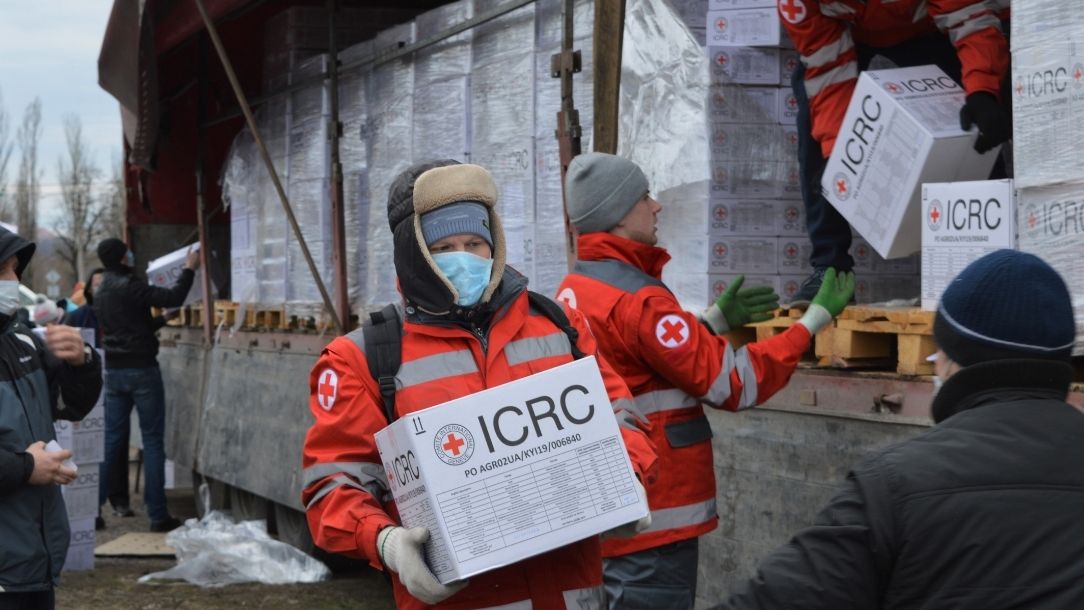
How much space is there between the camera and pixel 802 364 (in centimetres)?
523

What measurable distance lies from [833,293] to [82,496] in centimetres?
578

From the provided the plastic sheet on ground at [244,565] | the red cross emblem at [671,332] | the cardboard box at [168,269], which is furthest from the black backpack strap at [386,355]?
the cardboard box at [168,269]

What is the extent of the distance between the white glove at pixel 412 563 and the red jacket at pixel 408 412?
75 millimetres

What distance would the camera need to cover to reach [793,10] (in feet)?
17.7

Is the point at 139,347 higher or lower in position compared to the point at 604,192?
lower

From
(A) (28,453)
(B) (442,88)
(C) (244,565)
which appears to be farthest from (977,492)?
(C) (244,565)

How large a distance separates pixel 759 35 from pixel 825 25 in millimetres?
447

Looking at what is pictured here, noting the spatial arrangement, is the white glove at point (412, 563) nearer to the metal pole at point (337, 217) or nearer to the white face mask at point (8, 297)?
the white face mask at point (8, 297)

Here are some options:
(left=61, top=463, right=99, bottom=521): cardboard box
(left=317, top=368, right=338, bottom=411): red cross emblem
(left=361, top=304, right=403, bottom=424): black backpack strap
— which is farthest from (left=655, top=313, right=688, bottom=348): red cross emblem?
(left=61, top=463, right=99, bottom=521): cardboard box

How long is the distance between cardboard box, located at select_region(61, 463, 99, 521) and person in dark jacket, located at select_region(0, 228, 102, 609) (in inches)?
166

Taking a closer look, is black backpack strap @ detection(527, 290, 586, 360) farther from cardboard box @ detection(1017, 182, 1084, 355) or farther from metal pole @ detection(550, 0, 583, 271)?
metal pole @ detection(550, 0, 583, 271)

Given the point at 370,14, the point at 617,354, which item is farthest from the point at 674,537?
the point at 370,14

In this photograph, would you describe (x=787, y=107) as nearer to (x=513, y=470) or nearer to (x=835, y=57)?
(x=835, y=57)

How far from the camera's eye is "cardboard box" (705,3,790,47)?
570 cm
